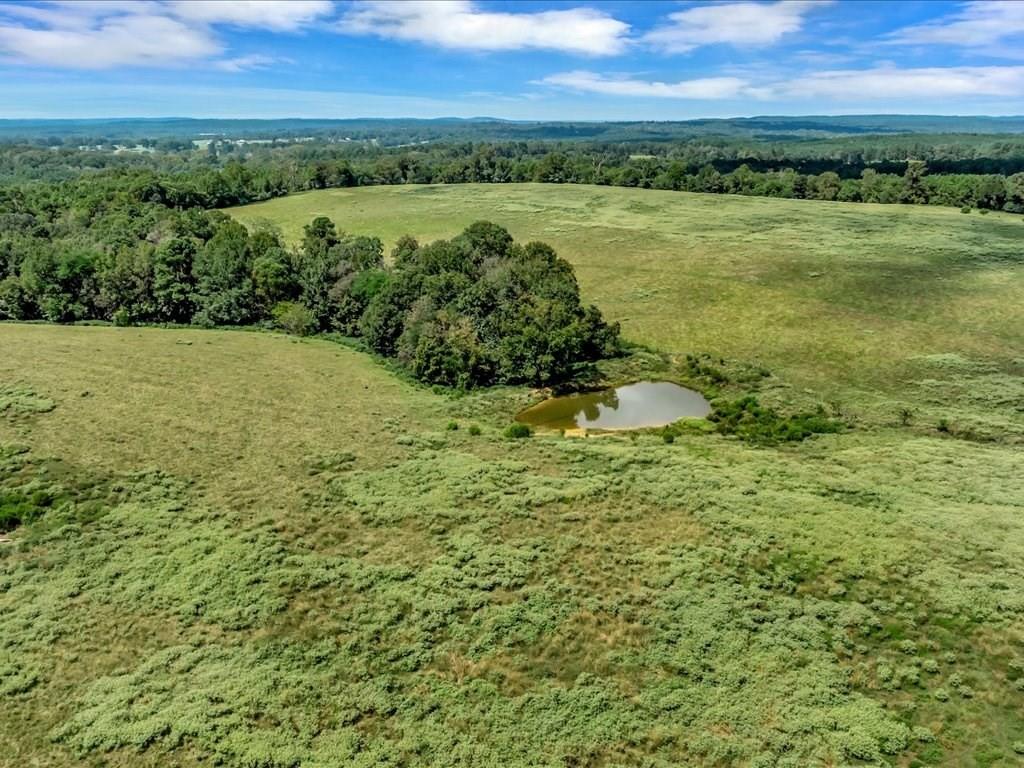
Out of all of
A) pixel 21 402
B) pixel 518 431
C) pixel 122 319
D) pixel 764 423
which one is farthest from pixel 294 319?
pixel 764 423

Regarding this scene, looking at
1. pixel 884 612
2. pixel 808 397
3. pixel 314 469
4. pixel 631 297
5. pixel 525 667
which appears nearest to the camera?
pixel 525 667

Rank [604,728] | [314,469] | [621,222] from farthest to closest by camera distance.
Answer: [621,222]
[314,469]
[604,728]

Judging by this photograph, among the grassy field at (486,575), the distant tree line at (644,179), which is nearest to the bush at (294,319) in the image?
A: the grassy field at (486,575)

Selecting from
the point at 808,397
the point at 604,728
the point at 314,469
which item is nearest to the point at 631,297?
the point at 808,397

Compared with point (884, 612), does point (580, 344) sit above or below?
above

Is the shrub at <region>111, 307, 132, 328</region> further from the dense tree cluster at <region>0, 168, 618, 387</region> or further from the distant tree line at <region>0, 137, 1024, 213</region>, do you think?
the distant tree line at <region>0, 137, 1024, 213</region>

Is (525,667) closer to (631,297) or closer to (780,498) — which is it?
(780,498)

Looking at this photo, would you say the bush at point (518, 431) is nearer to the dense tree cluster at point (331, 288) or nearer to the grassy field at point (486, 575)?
the grassy field at point (486, 575)
